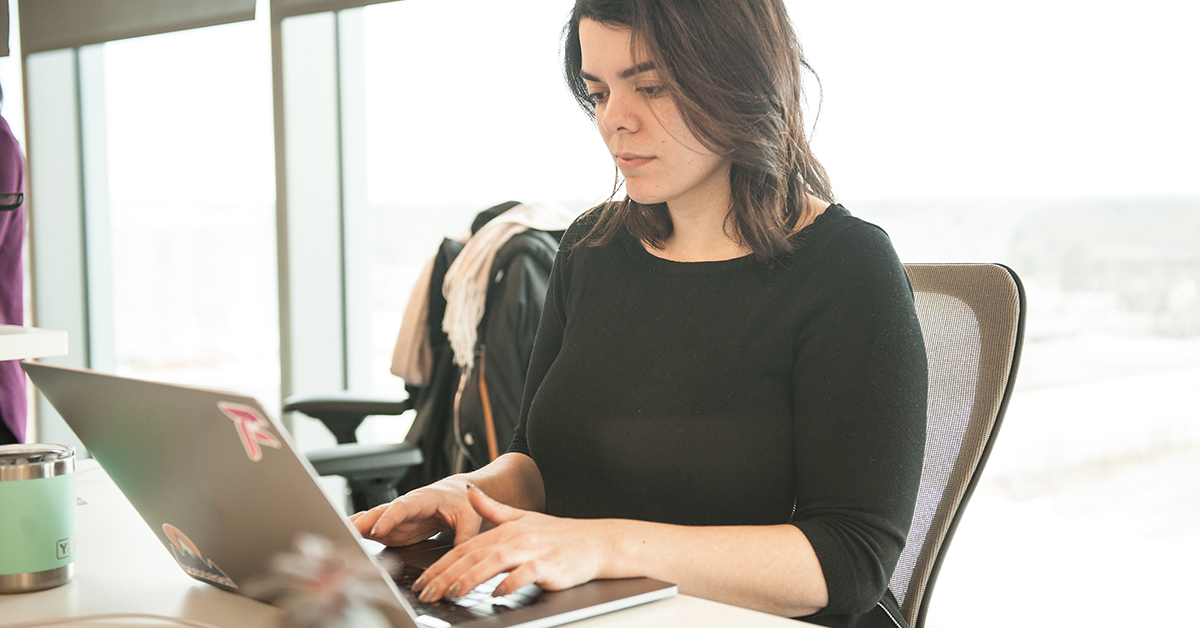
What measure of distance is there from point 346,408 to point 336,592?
1.40 m

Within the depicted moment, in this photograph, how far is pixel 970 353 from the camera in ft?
3.42

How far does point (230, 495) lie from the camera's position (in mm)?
626

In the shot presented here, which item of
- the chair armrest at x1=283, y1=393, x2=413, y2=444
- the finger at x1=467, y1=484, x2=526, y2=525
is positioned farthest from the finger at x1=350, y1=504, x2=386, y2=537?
the chair armrest at x1=283, y1=393, x2=413, y2=444

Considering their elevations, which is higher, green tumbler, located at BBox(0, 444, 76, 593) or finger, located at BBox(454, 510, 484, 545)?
green tumbler, located at BBox(0, 444, 76, 593)

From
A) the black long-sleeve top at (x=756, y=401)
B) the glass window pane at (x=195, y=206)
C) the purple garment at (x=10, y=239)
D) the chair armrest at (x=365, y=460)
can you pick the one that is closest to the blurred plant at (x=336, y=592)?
the black long-sleeve top at (x=756, y=401)

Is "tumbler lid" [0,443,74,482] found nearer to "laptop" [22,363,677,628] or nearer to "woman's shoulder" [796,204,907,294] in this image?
"laptop" [22,363,677,628]

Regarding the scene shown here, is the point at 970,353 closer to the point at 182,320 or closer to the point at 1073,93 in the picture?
the point at 1073,93

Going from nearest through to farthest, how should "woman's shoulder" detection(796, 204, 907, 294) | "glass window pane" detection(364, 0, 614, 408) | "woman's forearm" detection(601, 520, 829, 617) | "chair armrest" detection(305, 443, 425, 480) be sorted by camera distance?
"woman's forearm" detection(601, 520, 829, 617), "woman's shoulder" detection(796, 204, 907, 294), "chair armrest" detection(305, 443, 425, 480), "glass window pane" detection(364, 0, 614, 408)

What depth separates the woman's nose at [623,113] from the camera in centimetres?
106

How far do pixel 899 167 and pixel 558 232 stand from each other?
0.83m

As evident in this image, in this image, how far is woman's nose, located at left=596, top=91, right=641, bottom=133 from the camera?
3.49 feet

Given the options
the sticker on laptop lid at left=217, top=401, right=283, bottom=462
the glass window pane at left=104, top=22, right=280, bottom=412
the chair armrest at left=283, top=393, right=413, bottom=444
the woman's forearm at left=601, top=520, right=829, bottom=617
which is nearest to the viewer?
the sticker on laptop lid at left=217, top=401, right=283, bottom=462

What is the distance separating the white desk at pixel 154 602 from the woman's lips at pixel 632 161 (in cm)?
55

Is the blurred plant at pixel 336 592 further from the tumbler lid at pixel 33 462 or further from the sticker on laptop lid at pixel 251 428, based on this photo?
the tumbler lid at pixel 33 462
